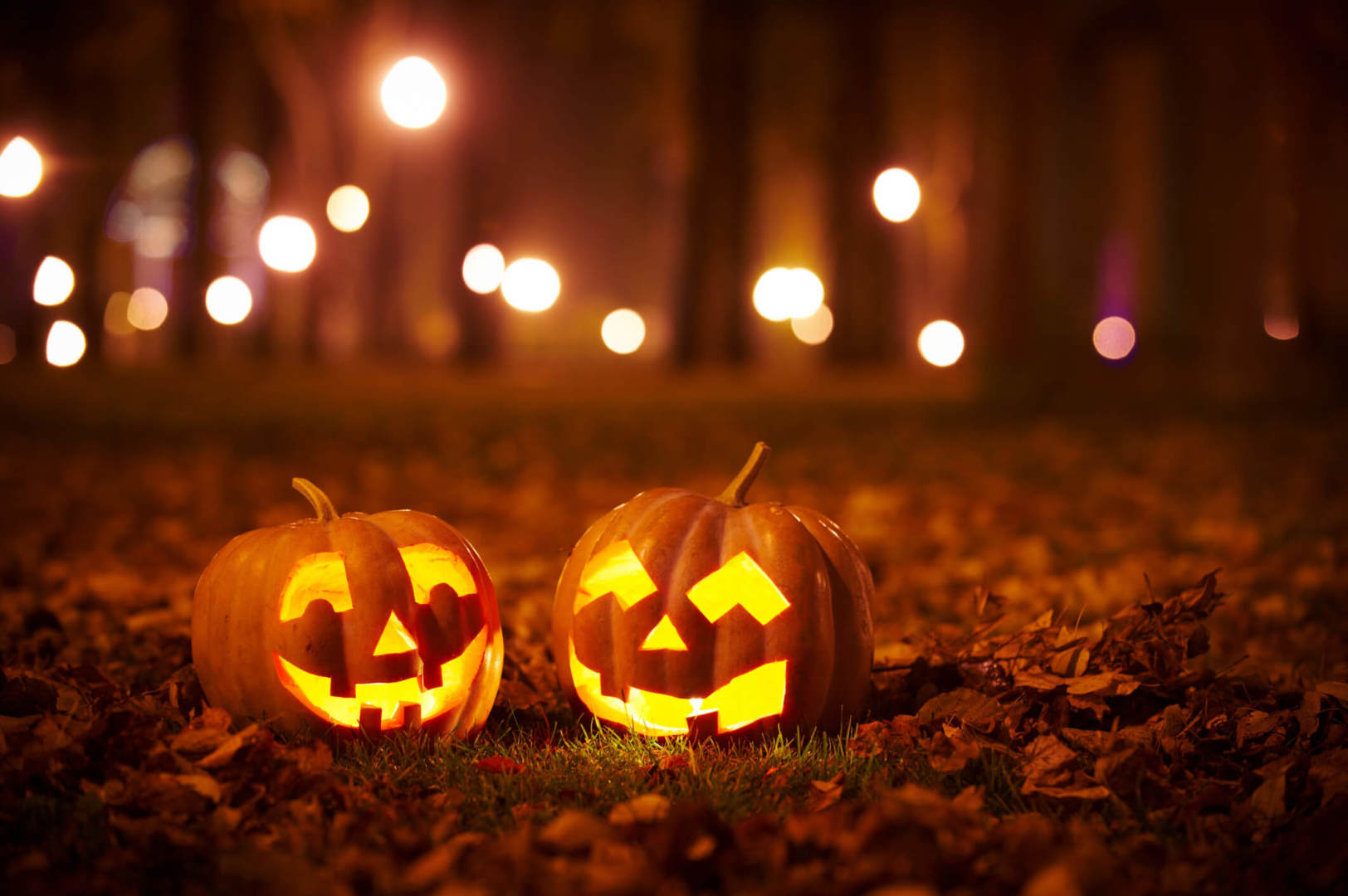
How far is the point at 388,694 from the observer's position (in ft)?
8.63

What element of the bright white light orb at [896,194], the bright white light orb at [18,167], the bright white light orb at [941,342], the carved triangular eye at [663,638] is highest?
the bright white light orb at [896,194]

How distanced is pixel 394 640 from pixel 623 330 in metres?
51.0

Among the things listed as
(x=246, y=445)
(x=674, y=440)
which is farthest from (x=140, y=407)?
(x=674, y=440)

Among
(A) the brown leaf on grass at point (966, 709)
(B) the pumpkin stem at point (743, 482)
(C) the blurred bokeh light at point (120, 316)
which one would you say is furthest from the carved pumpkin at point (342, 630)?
(C) the blurred bokeh light at point (120, 316)

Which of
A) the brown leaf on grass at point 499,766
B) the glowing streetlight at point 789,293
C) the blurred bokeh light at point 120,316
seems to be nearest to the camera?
the brown leaf on grass at point 499,766

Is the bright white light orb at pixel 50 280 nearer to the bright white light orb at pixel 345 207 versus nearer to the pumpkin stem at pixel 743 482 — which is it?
the bright white light orb at pixel 345 207

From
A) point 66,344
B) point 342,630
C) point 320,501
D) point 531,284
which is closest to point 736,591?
point 342,630

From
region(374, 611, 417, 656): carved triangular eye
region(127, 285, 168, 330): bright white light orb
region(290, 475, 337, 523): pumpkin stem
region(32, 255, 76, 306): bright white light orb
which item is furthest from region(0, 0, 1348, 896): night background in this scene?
region(127, 285, 168, 330): bright white light orb

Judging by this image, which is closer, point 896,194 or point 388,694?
point 388,694

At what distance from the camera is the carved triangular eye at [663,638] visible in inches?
105

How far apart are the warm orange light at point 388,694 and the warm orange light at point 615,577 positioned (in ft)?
0.97

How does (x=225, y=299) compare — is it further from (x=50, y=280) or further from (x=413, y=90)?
(x=413, y=90)

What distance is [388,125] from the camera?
21.7 m

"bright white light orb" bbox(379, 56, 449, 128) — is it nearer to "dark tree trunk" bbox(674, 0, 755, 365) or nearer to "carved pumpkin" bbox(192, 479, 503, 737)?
"carved pumpkin" bbox(192, 479, 503, 737)
